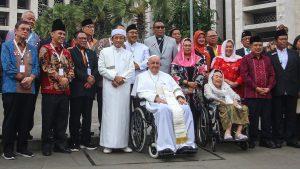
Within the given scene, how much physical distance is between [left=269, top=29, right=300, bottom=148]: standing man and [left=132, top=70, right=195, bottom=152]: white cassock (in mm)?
2040

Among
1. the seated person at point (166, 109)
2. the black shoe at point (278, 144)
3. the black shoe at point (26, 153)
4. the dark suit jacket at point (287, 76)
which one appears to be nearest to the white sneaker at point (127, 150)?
the seated person at point (166, 109)

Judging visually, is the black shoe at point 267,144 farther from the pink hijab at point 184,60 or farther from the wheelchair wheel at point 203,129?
the pink hijab at point 184,60

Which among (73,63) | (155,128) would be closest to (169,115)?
(155,128)

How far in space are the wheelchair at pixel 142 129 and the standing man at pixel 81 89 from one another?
0.82 m

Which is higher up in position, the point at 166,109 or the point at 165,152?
the point at 166,109

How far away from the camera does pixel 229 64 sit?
8.64 metres

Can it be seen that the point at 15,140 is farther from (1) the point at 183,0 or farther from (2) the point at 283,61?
(1) the point at 183,0

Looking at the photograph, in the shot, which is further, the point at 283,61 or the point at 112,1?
the point at 112,1

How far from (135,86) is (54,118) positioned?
1534 millimetres

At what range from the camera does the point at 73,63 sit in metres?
7.79

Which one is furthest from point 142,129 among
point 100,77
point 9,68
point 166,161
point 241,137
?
point 9,68

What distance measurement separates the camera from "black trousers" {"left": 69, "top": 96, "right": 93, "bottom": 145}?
7.86m

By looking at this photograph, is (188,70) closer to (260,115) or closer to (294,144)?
(260,115)

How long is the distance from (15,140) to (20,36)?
185cm
